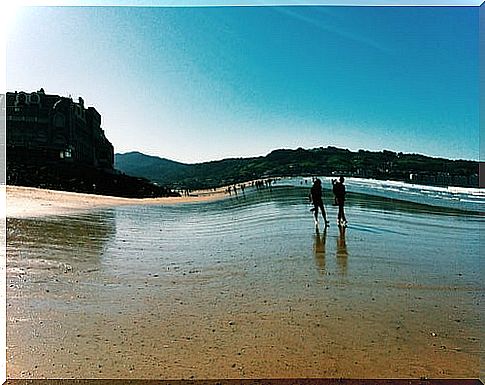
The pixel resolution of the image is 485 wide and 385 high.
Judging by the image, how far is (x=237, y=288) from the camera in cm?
467

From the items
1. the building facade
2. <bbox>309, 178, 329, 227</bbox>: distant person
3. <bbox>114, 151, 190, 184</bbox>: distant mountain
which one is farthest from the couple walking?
the building facade

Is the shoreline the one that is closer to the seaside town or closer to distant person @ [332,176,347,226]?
the seaside town

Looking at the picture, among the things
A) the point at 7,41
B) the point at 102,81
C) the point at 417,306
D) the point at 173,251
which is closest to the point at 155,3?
the point at 102,81

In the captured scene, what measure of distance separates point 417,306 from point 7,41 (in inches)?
166

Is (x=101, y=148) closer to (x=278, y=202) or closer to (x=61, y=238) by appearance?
(x=61, y=238)

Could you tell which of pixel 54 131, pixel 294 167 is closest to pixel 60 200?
pixel 54 131

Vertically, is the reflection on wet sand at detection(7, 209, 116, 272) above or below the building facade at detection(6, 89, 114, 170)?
below

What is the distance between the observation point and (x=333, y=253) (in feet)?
17.1

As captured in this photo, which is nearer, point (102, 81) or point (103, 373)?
point (103, 373)

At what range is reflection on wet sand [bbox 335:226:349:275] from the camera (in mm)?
4992

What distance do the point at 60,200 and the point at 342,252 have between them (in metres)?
3.06

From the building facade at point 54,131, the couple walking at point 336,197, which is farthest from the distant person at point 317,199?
the building facade at point 54,131

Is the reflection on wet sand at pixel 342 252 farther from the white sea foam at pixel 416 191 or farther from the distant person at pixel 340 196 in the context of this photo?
the white sea foam at pixel 416 191

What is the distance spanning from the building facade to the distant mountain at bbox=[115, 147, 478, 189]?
0.29 m
